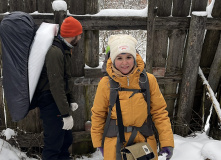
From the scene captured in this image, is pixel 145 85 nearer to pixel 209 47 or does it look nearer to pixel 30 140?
pixel 209 47

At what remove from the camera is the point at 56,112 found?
2.74m

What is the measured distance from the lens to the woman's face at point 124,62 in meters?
1.85

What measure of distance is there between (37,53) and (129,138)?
4.58 feet

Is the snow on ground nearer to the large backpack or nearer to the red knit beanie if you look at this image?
the large backpack

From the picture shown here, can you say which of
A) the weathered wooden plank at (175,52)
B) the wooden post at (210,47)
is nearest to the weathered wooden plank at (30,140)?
the weathered wooden plank at (175,52)

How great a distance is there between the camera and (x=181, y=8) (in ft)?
10.3

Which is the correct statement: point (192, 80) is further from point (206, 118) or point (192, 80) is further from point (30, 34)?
point (30, 34)

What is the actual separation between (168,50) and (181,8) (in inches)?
25.8

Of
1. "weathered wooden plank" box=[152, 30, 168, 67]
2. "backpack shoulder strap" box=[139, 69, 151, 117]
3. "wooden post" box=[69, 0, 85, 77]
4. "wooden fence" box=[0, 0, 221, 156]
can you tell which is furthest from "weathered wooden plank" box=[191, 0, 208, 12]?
"backpack shoulder strap" box=[139, 69, 151, 117]

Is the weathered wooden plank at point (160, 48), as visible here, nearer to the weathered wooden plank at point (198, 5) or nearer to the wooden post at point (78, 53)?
the weathered wooden plank at point (198, 5)

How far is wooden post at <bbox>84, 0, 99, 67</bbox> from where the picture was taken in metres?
3.01

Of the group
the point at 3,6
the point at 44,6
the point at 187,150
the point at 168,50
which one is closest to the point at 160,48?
the point at 168,50

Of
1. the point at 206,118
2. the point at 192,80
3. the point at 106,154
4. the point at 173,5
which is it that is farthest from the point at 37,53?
the point at 206,118

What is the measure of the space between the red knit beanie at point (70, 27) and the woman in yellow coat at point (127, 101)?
0.88 m
